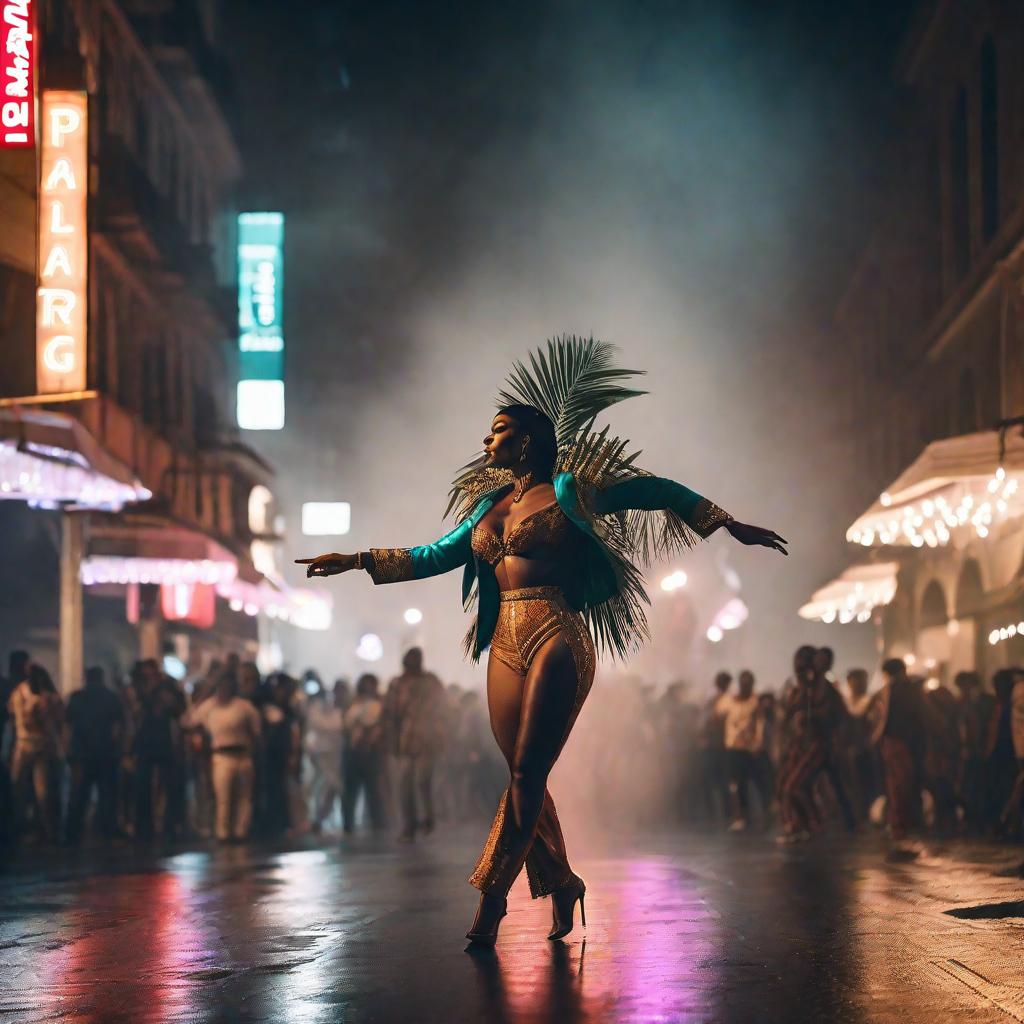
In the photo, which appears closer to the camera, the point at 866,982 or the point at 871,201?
the point at 866,982

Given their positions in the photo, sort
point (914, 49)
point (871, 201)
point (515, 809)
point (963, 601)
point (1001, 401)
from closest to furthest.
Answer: point (515, 809) < point (1001, 401) < point (963, 601) < point (914, 49) < point (871, 201)

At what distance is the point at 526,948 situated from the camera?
7.59 meters

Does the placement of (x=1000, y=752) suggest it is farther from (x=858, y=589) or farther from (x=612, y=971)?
(x=858, y=589)

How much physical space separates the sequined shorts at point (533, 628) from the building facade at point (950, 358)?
10.2 meters

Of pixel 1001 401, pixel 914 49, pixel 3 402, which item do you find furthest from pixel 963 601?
pixel 3 402

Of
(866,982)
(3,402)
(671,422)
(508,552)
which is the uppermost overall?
(671,422)

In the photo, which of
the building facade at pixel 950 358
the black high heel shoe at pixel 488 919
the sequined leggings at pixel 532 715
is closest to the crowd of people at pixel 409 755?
the building facade at pixel 950 358

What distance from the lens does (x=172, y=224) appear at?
34.0 m

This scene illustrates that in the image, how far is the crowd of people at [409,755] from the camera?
17484 millimetres

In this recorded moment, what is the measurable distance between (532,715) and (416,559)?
954mm

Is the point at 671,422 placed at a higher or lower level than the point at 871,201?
lower

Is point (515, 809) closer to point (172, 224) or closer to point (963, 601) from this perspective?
point (963, 601)

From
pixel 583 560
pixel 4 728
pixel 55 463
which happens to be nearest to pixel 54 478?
pixel 55 463

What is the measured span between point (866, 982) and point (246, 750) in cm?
1281
